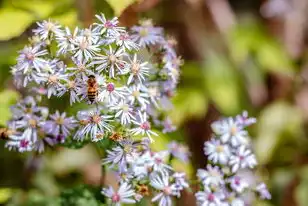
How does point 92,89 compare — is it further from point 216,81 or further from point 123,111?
point 216,81

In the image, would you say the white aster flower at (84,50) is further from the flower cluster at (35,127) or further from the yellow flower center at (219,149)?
the yellow flower center at (219,149)

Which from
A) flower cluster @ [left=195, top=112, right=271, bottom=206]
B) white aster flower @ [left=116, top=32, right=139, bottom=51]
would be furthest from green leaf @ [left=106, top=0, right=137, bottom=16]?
flower cluster @ [left=195, top=112, right=271, bottom=206]

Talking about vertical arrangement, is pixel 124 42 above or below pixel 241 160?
above

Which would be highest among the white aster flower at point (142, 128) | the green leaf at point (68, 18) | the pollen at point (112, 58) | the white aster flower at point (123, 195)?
the green leaf at point (68, 18)

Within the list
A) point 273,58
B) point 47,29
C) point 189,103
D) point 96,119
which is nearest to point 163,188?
point 96,119

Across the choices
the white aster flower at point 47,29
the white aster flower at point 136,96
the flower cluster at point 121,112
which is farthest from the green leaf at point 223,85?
the white aster flower at point 47,29

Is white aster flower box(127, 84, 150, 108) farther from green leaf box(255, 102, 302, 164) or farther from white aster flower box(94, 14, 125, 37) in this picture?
green leaf box(255, 102, 302, 164)
